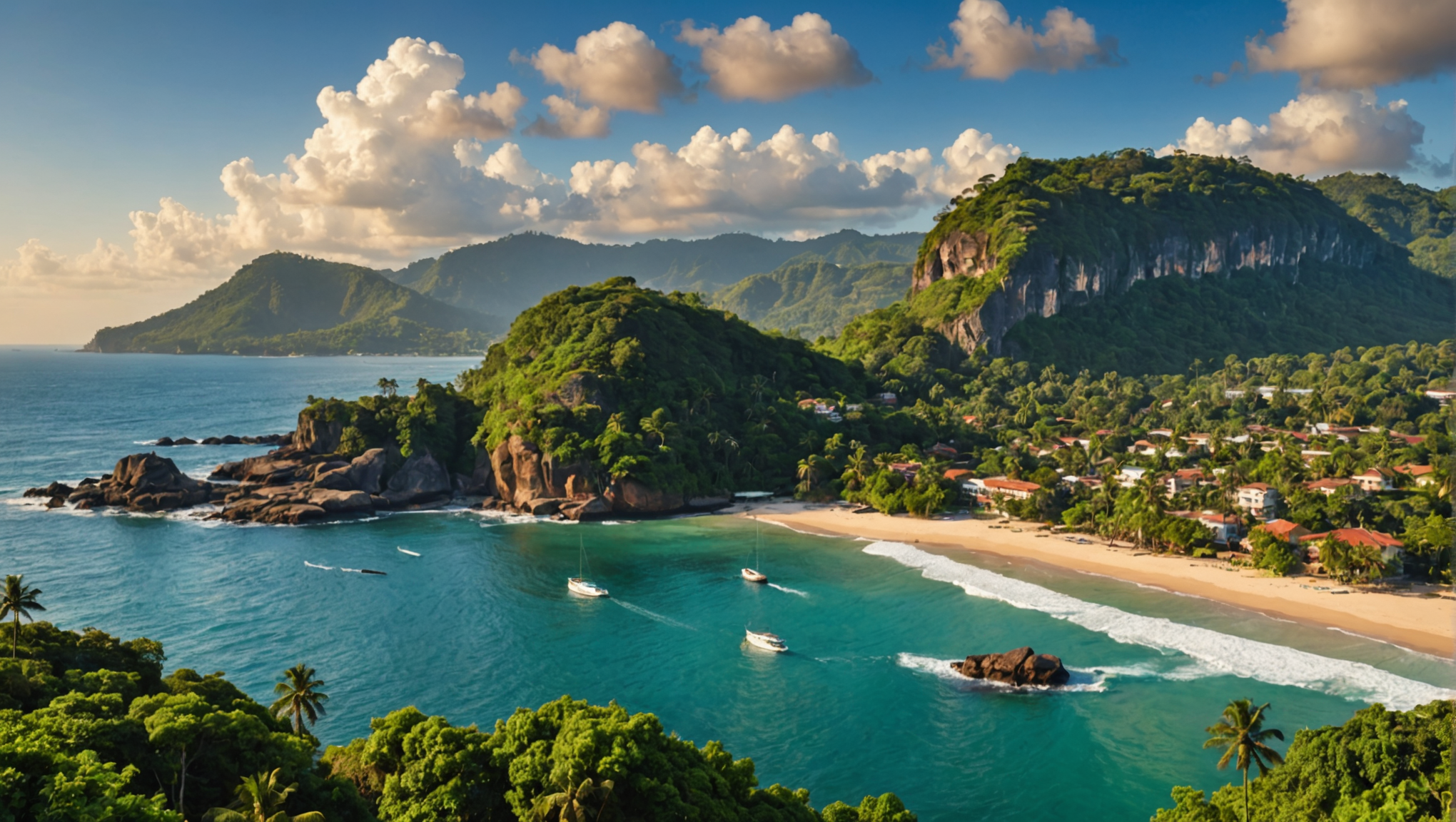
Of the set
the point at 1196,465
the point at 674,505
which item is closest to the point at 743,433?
the point at 674,505

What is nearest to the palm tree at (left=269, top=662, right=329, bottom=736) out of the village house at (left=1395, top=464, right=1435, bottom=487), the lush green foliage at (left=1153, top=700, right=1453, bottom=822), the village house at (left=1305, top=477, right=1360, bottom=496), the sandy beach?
the lush green foliage at (left=1153, top=700, right=1453, bottom=822)

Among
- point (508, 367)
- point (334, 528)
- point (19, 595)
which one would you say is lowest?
point (334, 528)

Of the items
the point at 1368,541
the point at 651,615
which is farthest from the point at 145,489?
the point at 1368,541

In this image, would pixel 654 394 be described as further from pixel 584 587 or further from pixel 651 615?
pixel 651 615

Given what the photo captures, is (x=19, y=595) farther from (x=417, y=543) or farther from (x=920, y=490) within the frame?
(x=920, y=490)

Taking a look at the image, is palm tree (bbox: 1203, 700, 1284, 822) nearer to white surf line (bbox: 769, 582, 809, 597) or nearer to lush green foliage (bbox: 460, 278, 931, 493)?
white surf line (bbox: 769, 582, 809, 597)

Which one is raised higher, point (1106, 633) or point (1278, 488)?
point (1278, 488)
